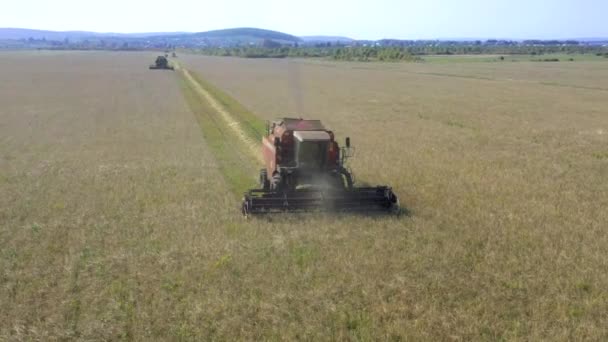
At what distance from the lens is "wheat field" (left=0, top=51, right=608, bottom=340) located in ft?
27.6

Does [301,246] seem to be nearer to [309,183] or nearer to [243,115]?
[309,183]

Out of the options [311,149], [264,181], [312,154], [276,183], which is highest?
[311,149]

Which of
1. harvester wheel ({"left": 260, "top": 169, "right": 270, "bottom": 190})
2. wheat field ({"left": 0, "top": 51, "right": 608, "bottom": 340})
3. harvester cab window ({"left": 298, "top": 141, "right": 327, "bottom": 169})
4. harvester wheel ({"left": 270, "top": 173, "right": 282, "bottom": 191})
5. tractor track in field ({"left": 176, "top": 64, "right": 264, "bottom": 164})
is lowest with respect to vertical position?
tractor track in field ({"left": 176, "top": 64, "right": 264, "bottom": 164})

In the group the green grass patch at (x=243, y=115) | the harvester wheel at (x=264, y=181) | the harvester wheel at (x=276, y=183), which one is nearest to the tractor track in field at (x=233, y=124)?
the green grass patch at (x=243, y=115)

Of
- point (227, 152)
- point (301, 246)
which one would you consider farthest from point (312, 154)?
point (227, 152)

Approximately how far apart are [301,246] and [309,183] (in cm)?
297

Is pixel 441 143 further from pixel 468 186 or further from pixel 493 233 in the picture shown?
pixel 493 233

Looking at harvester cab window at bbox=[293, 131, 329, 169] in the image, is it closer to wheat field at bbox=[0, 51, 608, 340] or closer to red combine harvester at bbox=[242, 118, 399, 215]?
red combine harvester at bbox=[242, 118, 399, 215]

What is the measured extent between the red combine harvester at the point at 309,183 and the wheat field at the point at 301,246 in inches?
16.0

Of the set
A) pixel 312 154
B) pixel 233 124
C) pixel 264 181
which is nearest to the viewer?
pixel 312 154

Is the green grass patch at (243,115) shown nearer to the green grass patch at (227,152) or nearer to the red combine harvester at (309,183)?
the green grass patch at (227,152)

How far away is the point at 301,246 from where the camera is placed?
11.4m

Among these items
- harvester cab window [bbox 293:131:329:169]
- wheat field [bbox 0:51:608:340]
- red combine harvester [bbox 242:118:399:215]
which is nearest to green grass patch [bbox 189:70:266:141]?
wheat field [bbox 0:51:608:340]

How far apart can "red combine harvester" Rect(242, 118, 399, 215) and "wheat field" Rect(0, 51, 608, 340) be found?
1.33ft
